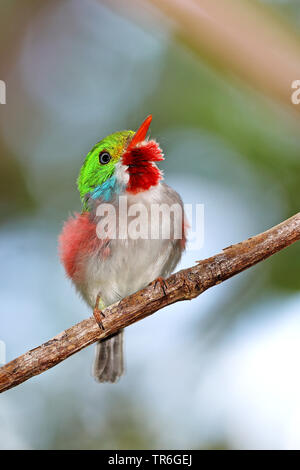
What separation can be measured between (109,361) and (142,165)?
5.60ft

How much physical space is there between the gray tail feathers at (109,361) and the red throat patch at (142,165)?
1.47 meters

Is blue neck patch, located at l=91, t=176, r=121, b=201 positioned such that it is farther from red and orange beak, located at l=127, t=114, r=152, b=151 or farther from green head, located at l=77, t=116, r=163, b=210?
red and orange beak, located at l=127, t=114, r=152, b=151

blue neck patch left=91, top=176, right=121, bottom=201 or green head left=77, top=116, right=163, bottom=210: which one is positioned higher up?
green head left=77, top=116, right=163, bottom=210

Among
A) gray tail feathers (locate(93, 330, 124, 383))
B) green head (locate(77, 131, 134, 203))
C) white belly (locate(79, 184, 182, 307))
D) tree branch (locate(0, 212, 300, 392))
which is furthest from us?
gray tail feathers (locate(93, 330, 124, 383))

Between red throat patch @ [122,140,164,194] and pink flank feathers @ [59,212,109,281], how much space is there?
1.29 ft

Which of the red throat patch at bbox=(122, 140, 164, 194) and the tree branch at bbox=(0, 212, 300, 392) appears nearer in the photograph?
the tree branch at bbox=(0, 212, 300, 392)

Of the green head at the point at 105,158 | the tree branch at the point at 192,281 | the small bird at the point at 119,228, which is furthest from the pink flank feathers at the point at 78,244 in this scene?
the tree branch at the point at 192,281

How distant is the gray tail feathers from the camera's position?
4.11m

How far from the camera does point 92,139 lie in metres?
4.60

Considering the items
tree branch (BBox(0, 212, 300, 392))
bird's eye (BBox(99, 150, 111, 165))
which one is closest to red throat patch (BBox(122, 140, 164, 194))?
bird's eye (BBox(99, 150, 111, 165))

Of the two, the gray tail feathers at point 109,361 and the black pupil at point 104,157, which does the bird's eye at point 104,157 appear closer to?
the black pupil at point 104,157

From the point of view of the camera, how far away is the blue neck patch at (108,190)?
3.39m

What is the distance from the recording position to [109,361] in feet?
13.6

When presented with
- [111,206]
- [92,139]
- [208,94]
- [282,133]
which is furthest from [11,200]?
[282,133]
